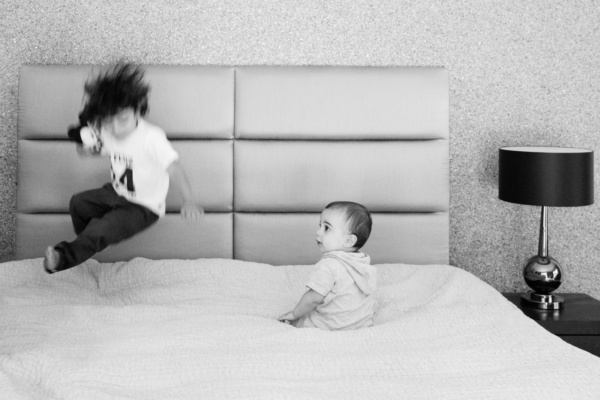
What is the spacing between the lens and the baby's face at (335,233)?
2115 millimetres

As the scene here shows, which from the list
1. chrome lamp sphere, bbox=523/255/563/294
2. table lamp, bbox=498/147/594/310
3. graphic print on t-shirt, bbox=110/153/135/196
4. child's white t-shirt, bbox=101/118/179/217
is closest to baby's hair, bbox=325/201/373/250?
child's white t-shirt, bbox=101/118/179/217

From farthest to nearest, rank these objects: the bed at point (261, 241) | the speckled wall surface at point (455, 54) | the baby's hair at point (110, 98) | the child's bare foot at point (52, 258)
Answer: the speckled wall surface at point (455, 54)
the baby's hair at point (110, 98)
the child's bare foot at point (52, 258)
the bed at point (261, 241)

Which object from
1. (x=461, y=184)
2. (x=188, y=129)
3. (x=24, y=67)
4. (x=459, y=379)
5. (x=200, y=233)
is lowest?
(x=459, y=379)

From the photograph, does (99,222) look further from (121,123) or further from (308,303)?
(308,303)

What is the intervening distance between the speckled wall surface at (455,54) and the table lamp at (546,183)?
33 centimetres

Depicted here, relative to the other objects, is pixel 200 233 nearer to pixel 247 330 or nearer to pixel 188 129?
pixel 188 129

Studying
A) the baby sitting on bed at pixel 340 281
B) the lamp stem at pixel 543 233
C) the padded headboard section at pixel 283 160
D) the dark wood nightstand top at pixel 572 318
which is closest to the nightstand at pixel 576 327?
the dark wood nightstand top at pixel 572 318

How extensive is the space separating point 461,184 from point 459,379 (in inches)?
66.6

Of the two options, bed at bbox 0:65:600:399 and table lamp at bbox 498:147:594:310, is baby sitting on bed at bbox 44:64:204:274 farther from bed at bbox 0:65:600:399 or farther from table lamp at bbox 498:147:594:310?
table lamp at bbox 498:147:594:310

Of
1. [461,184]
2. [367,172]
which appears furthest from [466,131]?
[367,172]

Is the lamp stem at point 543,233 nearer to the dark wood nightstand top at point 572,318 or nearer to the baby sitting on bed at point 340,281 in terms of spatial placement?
the dark wood nightstand top at point 572,318

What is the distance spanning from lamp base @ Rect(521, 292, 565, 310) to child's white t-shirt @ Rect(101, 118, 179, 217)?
1707mm

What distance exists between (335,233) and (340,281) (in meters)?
0.17

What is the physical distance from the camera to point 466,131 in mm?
3088
